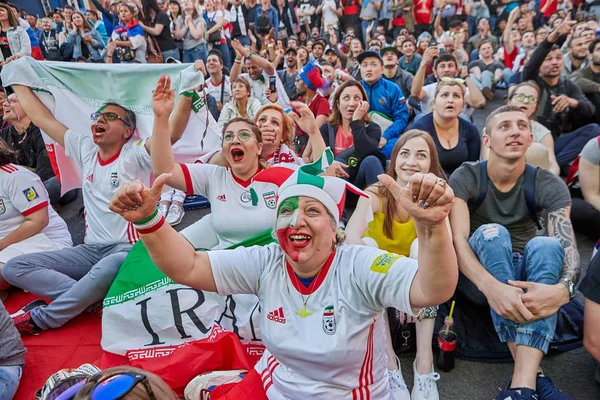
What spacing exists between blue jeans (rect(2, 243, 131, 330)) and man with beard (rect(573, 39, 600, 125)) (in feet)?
16.5

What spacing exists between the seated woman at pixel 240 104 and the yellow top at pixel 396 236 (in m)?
3.02

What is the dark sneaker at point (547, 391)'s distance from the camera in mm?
1884

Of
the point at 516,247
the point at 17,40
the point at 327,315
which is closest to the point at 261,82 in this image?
the point at 17,40

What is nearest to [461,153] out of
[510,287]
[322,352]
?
[510,287]

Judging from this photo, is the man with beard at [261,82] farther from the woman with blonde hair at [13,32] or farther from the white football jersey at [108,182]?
the woman with blonde hair at [13,32]

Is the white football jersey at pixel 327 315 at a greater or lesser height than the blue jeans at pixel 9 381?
greater

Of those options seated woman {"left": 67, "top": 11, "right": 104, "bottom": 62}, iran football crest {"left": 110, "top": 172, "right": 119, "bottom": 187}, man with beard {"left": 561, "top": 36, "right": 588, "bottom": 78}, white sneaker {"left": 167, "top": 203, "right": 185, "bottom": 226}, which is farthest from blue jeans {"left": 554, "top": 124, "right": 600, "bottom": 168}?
seated woman {"left": 67, "top": 11, "right": 104, "bottom": 62}

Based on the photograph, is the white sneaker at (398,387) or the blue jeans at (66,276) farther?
the blue jeans at (66,276)

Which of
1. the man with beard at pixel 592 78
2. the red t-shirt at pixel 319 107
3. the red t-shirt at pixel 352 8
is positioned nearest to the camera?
the man with beard at pixel 592 78

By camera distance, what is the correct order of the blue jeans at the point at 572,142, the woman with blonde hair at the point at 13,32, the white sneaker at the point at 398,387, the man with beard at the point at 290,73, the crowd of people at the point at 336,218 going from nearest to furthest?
→ the crowd of people at the point at 336,218 < the white sneaker at the point at 398,387 < the blue jeans at the point at 572,142 < the woman with blonde hair at the point at 13,32 < the man with beard at the point at 290,73

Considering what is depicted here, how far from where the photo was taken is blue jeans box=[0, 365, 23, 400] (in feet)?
7.11

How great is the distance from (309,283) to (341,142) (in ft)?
9.26

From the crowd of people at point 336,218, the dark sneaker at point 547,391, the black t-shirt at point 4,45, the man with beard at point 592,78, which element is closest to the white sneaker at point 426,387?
the crowd of people at point 336,218

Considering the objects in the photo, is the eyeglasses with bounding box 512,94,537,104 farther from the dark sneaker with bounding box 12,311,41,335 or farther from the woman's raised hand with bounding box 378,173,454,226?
the dark sneaker with bounding box 12,311,41,335
